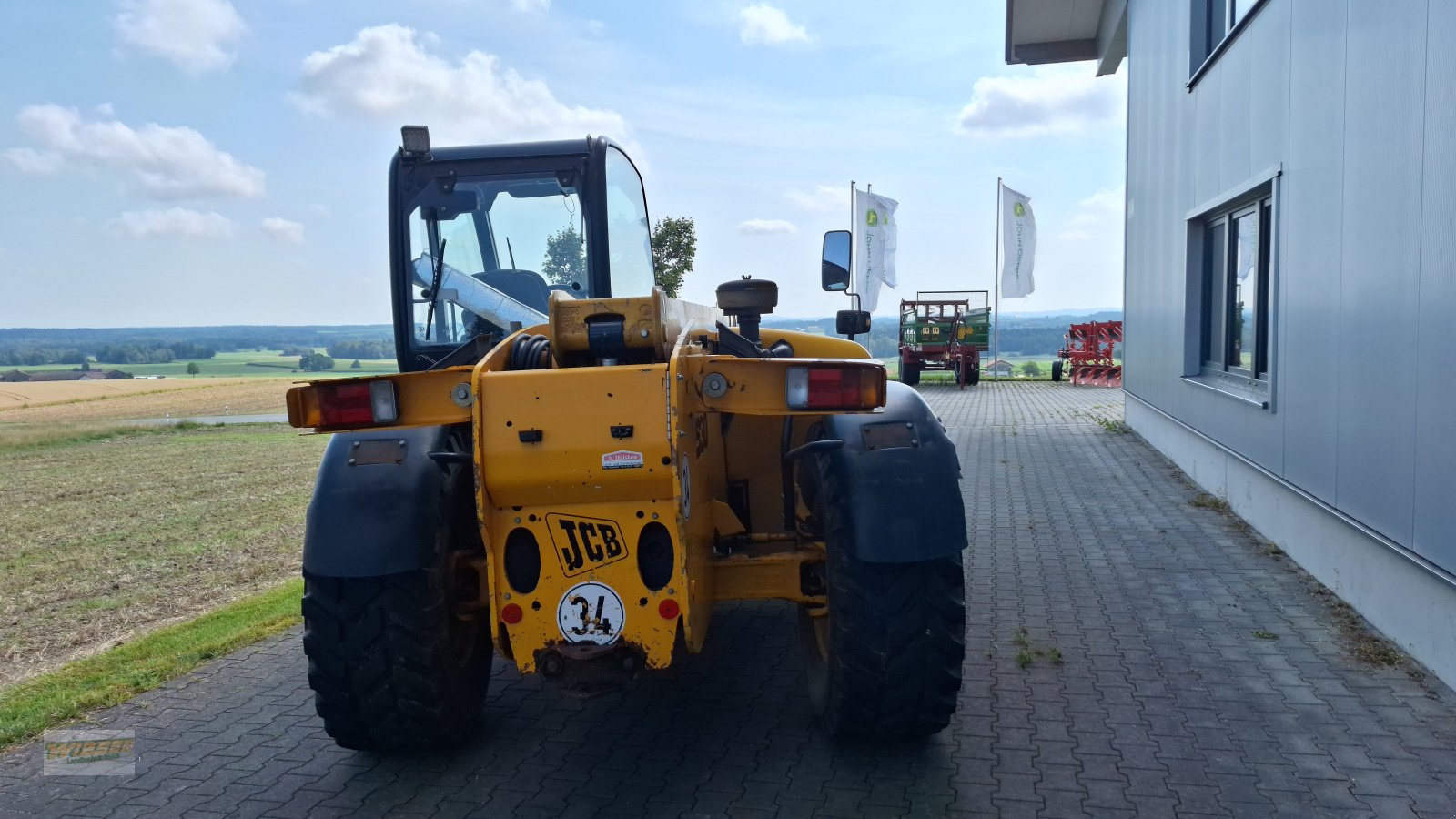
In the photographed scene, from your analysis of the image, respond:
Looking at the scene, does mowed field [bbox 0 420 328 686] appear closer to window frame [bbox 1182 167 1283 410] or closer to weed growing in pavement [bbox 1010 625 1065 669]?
weed growing in pavement [bbox 1010 625 1065 669]

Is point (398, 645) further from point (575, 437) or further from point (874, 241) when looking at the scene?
point (874, 241)

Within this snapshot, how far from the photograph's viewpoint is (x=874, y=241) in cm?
2588

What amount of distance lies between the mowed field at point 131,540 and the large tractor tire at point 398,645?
2.99 m

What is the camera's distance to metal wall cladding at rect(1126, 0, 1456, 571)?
4.41 m

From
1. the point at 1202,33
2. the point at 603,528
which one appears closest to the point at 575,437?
the point at 603,528

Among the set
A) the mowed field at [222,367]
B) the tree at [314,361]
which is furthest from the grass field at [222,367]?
the tree at [314,361]

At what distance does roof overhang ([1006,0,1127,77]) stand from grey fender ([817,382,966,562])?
46.5ft

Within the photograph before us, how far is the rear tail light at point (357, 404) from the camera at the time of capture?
11.2ft

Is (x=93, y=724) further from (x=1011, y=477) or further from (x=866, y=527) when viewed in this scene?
(x=1011, y=477)

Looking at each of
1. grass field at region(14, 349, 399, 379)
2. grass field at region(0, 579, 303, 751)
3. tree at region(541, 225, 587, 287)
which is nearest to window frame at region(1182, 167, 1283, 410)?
tree at region(541, 225, 587, 287)

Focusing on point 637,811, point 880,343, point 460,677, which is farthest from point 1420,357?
point 880,343

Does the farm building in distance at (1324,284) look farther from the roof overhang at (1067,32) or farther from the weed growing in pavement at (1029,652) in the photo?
the roof overhang at (1067,32)

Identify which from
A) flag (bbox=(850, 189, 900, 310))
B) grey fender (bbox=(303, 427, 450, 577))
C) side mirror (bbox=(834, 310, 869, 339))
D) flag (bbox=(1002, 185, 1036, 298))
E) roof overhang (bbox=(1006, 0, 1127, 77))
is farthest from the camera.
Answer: flag (bbox=(1002, 185, 1036, 298))

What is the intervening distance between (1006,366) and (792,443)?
2758 cm
